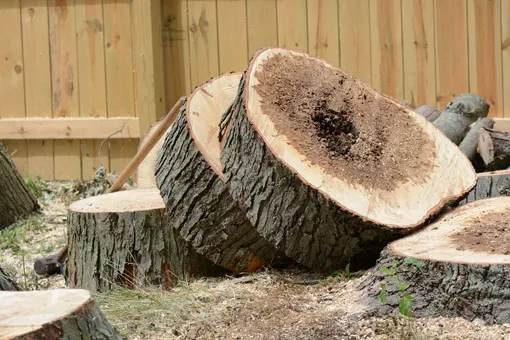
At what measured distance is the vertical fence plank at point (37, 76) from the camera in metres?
6.83

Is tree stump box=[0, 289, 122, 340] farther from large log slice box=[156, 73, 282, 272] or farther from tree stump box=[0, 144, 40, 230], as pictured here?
tree stump box=[0, 144, 40, 230]

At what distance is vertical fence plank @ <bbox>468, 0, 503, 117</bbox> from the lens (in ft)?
19.0

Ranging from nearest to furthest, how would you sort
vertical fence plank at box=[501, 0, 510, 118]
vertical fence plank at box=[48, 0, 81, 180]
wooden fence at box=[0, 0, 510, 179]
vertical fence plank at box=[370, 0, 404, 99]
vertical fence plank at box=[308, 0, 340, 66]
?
vertical fence plank at box=[501, 0, 510, 118]
wooden fence at box=[0, 0, 510, 179]
vertical fence plank at box=[370, 0, 404, 99]
vertical fence plank at box=[308, 0, 340, 66]
vertical fence plank at box=[48, 0, 81, 180]

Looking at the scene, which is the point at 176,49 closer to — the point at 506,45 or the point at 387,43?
the point at 387,43

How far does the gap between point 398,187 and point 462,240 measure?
549 mm

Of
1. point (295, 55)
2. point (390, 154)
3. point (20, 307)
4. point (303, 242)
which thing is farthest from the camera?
point (295, 55)

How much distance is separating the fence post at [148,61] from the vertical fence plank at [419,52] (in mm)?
1760

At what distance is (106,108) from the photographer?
6719 millimetres

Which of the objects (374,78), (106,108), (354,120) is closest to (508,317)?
(354,120)

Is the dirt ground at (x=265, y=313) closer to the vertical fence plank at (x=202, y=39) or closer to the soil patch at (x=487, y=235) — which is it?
the soil patch at (x=487, y=235)

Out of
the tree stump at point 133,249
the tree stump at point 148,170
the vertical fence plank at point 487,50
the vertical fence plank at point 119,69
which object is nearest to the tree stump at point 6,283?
the tree stump at point 133,249

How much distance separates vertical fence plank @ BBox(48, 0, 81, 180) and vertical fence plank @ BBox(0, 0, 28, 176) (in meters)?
0.27

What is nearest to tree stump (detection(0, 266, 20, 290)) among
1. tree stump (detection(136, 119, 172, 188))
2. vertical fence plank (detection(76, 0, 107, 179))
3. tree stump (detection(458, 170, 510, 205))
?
tree stump (detection(136, 119, 172, 188))

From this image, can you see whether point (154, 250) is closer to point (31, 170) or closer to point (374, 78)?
point (374, 78)
